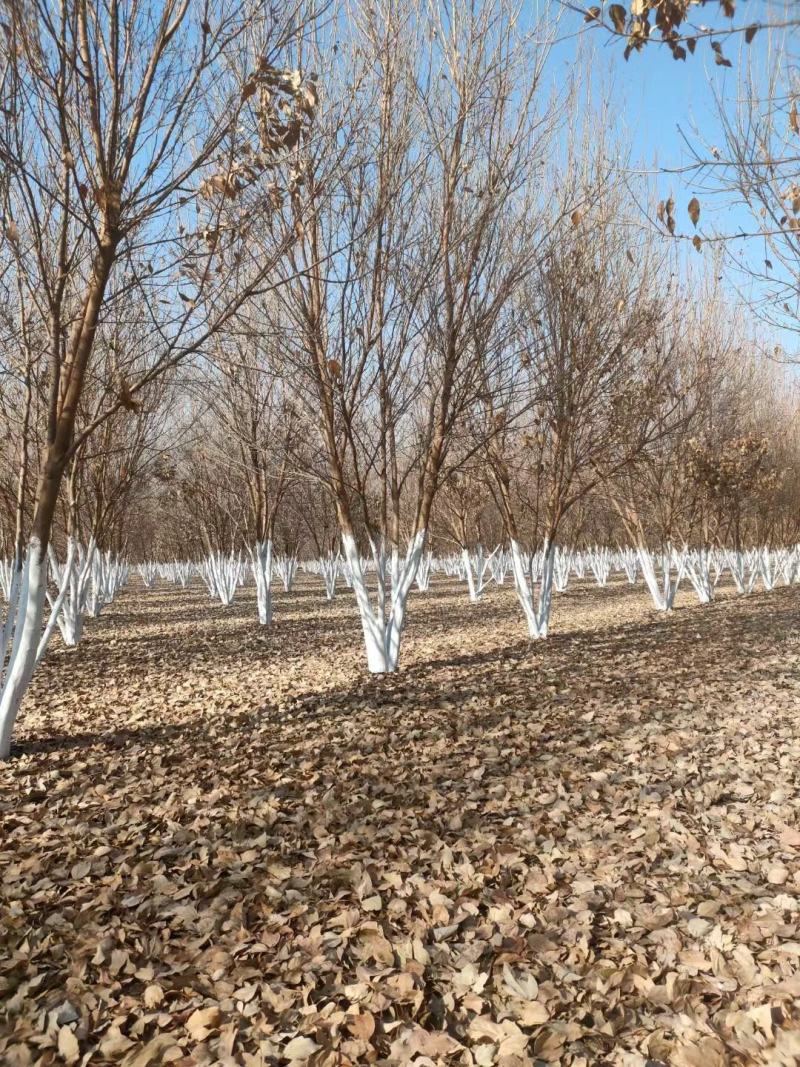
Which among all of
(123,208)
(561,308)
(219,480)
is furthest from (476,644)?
(219,480)

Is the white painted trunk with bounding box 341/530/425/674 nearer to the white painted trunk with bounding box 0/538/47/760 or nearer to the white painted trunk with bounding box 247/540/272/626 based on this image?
the white painted trunk with bounding box 0/538/47/760

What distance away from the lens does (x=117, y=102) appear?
13.5 feet

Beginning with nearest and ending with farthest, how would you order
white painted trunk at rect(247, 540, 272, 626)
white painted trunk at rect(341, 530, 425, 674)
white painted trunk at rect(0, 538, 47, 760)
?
white painted trunk at rect(0, 538, 47, 760) < white painted trunk at rect(341, 530, 425, 674) < white painted trunk at rect(247, 540, 272, 626)

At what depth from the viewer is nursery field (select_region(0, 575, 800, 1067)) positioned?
234 cm

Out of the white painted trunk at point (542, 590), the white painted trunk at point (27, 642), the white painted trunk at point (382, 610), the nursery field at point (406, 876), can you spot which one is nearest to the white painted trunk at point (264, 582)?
the white painted trunk at point (542, 590)

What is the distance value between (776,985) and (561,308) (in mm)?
8219

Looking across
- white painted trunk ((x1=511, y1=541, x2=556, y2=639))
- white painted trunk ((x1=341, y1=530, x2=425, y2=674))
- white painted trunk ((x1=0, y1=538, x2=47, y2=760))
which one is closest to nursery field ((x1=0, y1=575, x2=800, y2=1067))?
white painted trunk ((x1=0, y1=538, x2=47, y2=760))

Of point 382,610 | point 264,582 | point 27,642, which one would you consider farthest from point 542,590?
point 27,642

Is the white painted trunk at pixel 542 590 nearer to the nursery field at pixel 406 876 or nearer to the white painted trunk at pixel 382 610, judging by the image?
the white painted trunk at pixel 382 610

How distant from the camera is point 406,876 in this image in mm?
3365

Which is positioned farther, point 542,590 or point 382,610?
point 542,590

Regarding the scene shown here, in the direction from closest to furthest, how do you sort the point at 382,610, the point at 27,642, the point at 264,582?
the point at 27,642, the point at 382,610, the point at 264,582

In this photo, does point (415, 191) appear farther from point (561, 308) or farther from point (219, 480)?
point (219, 480)

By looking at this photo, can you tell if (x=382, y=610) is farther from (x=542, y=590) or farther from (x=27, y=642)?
(x=27, y=642)
